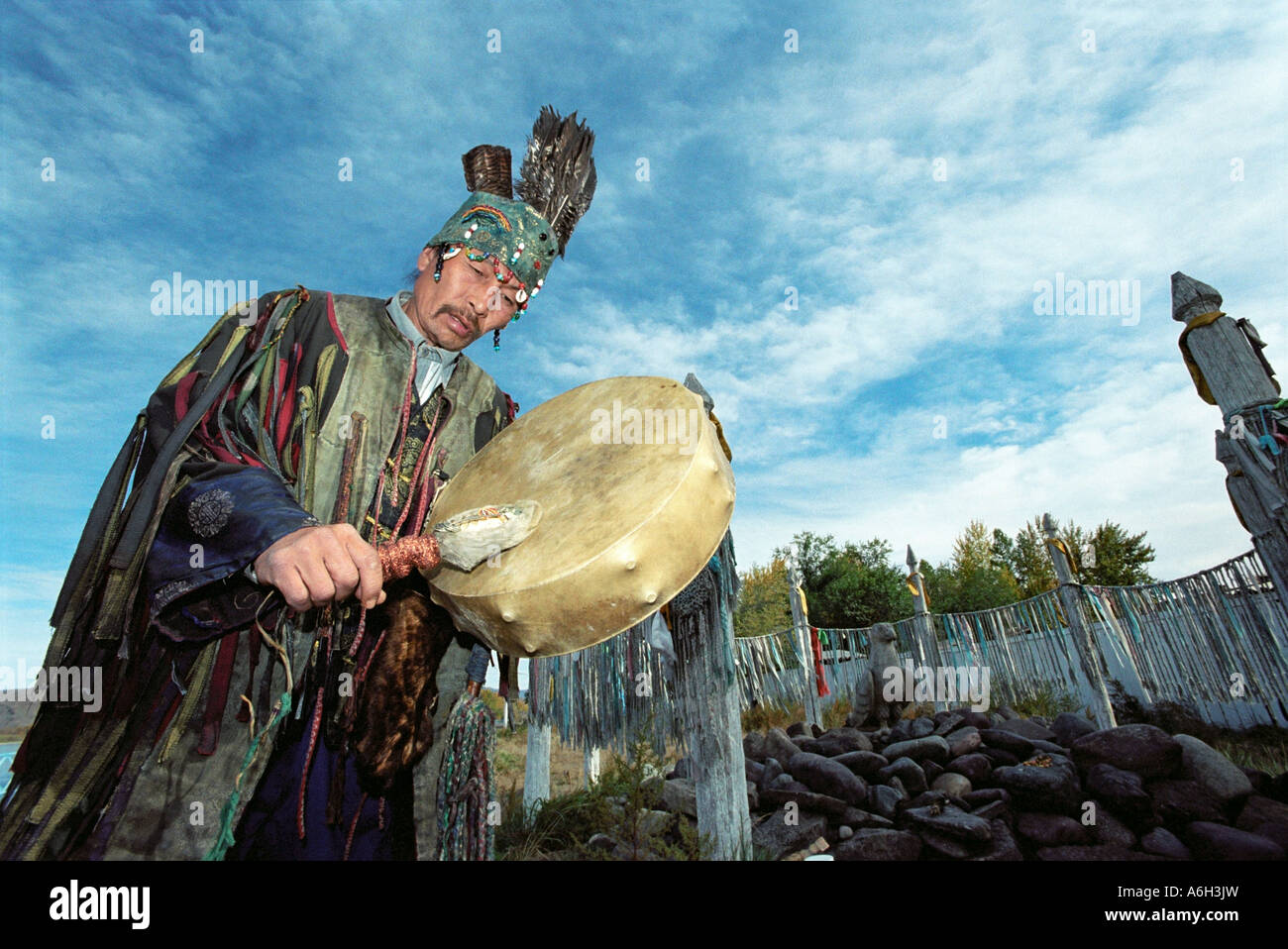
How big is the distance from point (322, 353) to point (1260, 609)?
7.43m

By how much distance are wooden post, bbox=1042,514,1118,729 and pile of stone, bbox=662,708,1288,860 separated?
1575 millimetres

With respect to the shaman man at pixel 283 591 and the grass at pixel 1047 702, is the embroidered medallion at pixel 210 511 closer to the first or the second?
the shaman man at pixel 283 591

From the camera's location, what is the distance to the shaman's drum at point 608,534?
131 cm

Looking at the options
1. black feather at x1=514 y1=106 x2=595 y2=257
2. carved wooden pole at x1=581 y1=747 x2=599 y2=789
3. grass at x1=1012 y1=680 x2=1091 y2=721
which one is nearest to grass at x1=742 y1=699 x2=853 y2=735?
grass at x1=1012 y1=680 x2=1091 y2=721

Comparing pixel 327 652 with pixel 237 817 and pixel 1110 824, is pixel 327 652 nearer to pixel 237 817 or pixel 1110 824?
pixel 237 817

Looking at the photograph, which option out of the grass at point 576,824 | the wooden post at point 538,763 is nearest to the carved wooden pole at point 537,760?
the wooden post at point 538,763

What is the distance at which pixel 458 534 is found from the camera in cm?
143

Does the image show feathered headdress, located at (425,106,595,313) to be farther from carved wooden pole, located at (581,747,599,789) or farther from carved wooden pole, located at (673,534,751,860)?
carved wooden pole, located at (581,747,599,789)

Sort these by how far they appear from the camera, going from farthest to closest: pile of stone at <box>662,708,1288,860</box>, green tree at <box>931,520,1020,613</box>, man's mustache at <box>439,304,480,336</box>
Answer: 1. green tree at <box>931,520,1020,613</box>
2. pile of stone at <box>662,708,1288,860</box>
3. man's mustache at <box>439,304,480,336</box>

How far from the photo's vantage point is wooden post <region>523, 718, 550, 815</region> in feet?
22.1

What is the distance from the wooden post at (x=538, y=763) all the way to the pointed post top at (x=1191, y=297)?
677 cm

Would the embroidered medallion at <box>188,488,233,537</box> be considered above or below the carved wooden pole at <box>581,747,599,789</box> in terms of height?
above

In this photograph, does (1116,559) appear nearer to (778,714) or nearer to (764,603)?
(764,603)
